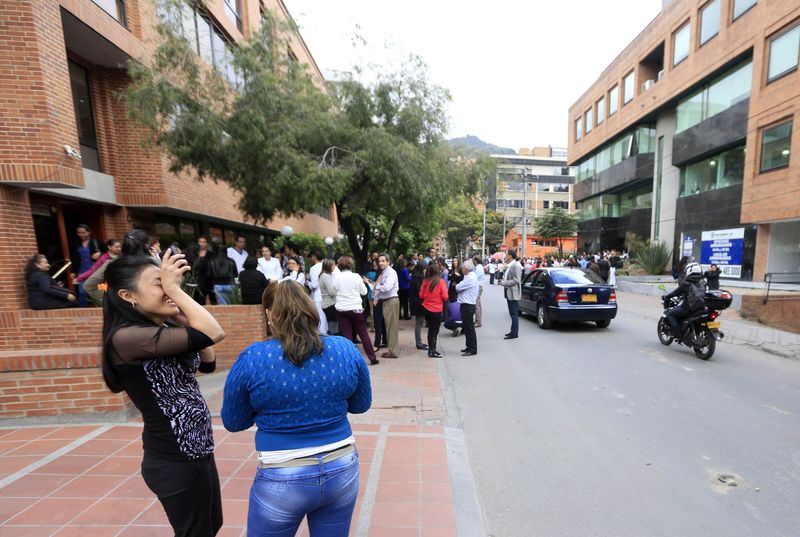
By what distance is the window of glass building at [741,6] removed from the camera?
49.0 ft

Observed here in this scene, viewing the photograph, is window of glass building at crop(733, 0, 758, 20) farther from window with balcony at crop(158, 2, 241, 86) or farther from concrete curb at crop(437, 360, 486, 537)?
concrete curb at crop(437, 360, 486, 537)

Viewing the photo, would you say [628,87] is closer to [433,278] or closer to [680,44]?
[680,44]

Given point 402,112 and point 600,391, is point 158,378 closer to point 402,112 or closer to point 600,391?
point 600,391

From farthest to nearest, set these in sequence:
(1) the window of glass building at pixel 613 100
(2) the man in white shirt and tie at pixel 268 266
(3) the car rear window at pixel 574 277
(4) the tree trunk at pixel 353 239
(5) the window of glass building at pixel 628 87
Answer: (1) the window of glass building at pixel 613 100 < (5) the window of glass building at pixel 628 87 < (4) the tree trunk at pixel 353 239 < (3) the car rear window at pixel 574 277 < (2) the man in white shirt and tie at pixel 268 266

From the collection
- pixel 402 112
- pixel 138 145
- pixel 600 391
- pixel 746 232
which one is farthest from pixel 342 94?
pixel 746 232

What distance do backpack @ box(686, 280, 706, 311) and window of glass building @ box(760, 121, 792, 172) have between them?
12.1 metres

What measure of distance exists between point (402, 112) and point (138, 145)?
20.1 ft

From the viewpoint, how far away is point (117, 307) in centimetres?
162

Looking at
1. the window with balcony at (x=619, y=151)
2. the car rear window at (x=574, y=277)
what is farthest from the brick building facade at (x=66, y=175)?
the window with balcony at (x=619, y=151)

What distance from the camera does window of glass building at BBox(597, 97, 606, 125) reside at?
2802 centimetres

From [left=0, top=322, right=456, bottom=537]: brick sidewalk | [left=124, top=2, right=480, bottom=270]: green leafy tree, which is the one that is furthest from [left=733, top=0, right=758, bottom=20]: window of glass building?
[left=0, top=322, right=456, bottom=537]: brick sidewalk

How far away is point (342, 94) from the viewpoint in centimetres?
898

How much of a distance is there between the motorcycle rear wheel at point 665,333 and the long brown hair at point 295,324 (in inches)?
299

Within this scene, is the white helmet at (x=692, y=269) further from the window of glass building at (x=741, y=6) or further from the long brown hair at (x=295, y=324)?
the window of glass building at (x=741, y=6)
